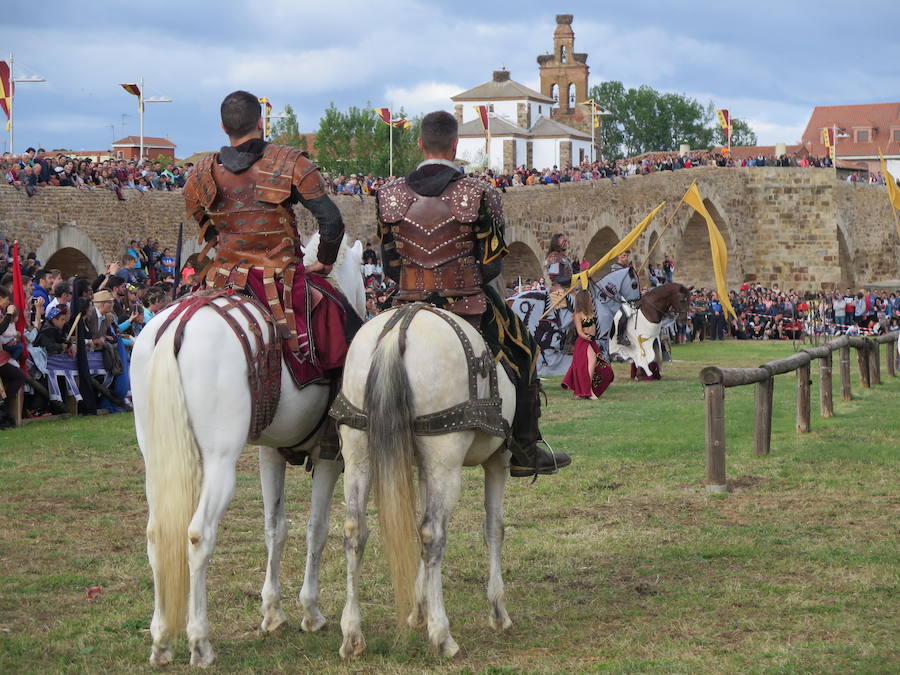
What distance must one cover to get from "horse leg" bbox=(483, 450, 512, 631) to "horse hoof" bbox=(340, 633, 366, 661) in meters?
0.75

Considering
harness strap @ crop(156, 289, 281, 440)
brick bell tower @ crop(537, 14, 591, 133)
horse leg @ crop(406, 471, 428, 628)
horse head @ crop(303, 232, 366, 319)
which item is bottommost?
horse leg @ crop(406, 471, 428, 628)

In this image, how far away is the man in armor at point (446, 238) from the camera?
5.68 m

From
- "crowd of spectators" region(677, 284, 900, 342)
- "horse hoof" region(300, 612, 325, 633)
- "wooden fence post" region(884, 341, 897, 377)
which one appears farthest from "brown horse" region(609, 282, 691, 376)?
"horse hoof" region(300, 612, 325, 633)

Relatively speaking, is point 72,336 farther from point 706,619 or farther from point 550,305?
point 706,619

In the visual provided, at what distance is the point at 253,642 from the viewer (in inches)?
219

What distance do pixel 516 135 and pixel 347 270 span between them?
96.8m

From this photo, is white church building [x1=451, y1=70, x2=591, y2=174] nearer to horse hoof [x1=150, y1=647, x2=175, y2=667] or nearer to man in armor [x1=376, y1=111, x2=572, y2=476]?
man in armor [x1=376, y1=111, x2=572, y2=476]

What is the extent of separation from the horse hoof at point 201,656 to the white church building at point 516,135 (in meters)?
92.1

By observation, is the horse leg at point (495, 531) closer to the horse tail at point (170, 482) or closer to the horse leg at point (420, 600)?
Answer: the horse leg at point (420, 600)

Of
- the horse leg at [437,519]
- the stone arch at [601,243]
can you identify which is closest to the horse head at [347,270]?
the horse leg at [437,519]

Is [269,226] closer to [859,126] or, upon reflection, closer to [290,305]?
[290,305]

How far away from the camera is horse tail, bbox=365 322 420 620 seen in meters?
5.12

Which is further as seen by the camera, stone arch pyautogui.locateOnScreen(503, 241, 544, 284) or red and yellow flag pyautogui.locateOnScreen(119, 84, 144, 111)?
stone arch pyautogui.locateOnScreen(503, 241, 544, 284)

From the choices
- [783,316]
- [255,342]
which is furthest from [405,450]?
[783,316]
